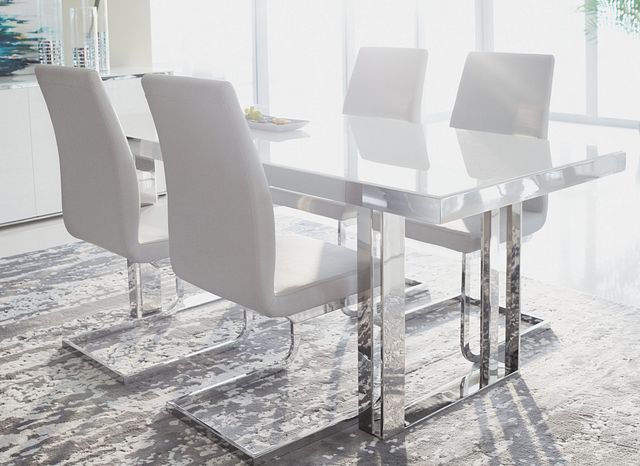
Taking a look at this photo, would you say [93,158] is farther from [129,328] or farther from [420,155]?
[420,155]

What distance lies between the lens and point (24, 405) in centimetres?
279

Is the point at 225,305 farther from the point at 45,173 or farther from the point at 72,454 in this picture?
the point at 45,173

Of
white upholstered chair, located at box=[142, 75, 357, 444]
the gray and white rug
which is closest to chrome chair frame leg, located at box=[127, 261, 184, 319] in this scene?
the gray and white rug

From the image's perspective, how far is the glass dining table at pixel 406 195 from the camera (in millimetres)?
2283

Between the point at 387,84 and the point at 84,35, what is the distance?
2.16 meters

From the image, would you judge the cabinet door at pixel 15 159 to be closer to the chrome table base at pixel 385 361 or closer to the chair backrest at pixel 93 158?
the chair backrest at pixel 93 158

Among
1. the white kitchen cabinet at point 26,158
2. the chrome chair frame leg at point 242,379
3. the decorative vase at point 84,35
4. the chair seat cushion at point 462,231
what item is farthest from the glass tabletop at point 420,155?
the decorative vase at point 84,35

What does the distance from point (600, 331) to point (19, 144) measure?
312cm

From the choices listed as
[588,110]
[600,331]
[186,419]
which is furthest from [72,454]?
[588,110]

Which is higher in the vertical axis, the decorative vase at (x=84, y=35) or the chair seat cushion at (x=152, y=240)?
the decorative vase at (x=84, y=35)

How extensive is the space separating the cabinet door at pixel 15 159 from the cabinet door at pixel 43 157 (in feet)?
0.10

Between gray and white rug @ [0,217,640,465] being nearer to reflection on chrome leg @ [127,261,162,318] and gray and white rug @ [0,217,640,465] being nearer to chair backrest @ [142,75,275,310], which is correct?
reflection on chrome leg @ [127,261,162,318]

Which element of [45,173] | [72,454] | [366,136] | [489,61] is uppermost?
[489,61]

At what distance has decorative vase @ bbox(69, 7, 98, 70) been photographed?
17.2ft
